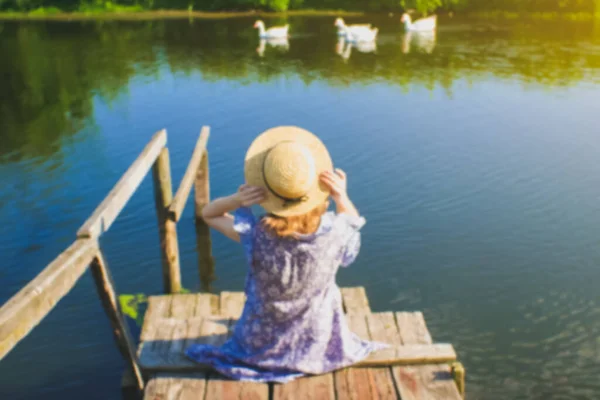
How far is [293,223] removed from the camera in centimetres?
387

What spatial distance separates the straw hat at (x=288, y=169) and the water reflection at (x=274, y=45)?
24431 millimetres

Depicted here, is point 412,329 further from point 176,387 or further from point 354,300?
point 176,387

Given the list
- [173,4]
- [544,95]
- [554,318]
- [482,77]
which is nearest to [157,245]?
[554,318]

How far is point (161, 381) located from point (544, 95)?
18119 mm

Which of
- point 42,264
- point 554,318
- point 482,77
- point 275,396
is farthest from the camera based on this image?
point 482,77

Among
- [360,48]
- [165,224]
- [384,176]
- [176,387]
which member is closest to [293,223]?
[176,387]

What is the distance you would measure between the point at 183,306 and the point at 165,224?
1.32m

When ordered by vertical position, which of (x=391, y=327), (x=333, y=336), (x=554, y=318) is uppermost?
(x=333, y=336)

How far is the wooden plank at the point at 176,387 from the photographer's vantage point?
14.3 ft

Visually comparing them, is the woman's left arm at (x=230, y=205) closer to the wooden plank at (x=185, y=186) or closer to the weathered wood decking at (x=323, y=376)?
the weathered wood decking at (x=323, y=376)

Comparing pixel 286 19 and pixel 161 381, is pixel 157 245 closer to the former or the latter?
pixel 161 381

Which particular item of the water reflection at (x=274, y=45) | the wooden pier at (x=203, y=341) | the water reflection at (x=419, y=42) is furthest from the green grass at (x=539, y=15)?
the wooden pier at (x=203, y=341)

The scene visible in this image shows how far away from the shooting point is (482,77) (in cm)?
2250

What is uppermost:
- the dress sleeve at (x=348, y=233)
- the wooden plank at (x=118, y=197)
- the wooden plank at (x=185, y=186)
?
the dress sleeve at (x=348, y=233)
